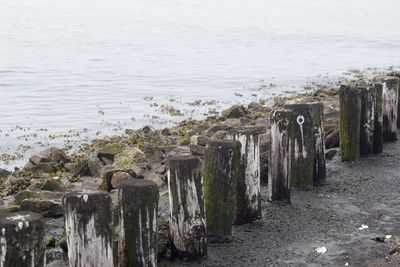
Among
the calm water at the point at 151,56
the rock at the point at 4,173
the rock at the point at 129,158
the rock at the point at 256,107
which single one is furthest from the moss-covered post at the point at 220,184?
the rock at the point at 256,107

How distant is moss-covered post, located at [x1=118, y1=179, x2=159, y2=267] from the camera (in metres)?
7.59

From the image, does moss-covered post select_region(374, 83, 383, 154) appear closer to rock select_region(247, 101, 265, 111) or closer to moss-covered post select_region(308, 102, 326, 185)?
moss-covered post select_region(308, 102, 326, 185)

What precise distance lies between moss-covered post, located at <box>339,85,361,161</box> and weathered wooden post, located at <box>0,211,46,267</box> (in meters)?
6.81

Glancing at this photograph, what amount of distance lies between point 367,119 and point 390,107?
4.17ft

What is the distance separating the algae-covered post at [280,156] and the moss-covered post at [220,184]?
130 centimetres

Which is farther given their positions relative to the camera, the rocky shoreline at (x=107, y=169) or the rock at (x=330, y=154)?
the rock at (x=330, y=154)

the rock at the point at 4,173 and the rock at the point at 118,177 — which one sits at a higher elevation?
the rock at the point at 118,177

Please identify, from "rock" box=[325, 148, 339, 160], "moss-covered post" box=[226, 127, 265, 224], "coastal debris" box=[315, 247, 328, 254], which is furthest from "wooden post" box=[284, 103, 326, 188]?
"coastal debris" box=[315, 247, 328, 254]

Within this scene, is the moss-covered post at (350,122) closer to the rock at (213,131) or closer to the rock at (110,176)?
the rock at (110,176)

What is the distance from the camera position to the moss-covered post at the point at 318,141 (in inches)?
426

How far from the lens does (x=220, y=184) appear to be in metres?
8.86

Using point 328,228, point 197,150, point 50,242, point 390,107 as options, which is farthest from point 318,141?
point 50,242

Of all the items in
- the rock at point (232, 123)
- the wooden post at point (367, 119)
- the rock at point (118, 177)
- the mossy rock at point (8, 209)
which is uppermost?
the wooden post at point (367, 119)

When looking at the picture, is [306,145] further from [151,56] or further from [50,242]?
[151,56]
